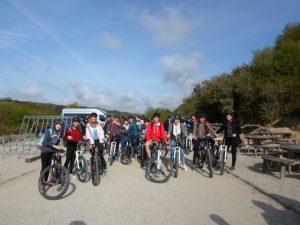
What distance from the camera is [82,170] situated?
9.02m

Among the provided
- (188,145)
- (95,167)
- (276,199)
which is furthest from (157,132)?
(188,145)

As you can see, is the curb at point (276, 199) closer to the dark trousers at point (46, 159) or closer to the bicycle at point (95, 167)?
the bicycle at point (95, 167)

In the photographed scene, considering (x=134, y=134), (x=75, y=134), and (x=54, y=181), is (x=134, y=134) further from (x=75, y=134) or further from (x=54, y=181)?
(x=54, y=181)

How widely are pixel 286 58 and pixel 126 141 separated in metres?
19.9

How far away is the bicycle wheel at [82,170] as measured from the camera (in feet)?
28.8

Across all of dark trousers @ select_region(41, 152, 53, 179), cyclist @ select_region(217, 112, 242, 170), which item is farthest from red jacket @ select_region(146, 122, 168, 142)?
dark trousers @ select_region(41, 152, 53, 179)

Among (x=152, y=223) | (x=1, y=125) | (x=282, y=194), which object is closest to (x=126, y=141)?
(x=282, y=194)

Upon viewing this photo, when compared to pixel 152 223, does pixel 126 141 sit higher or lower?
higher

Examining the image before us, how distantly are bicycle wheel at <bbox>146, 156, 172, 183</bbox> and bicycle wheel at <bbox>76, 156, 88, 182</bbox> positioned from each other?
1623mm

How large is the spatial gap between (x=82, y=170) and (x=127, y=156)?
382 cm

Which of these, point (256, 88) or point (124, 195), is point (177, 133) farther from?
point (256, 88)

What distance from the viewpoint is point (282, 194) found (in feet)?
23.6

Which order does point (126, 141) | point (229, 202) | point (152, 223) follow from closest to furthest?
point (152, 223)
point (229, 202)
point (126, 141)

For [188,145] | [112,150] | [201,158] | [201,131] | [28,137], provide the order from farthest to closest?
[28,137] → [188,145] → [112,150] → [201,158] → [201,131]
